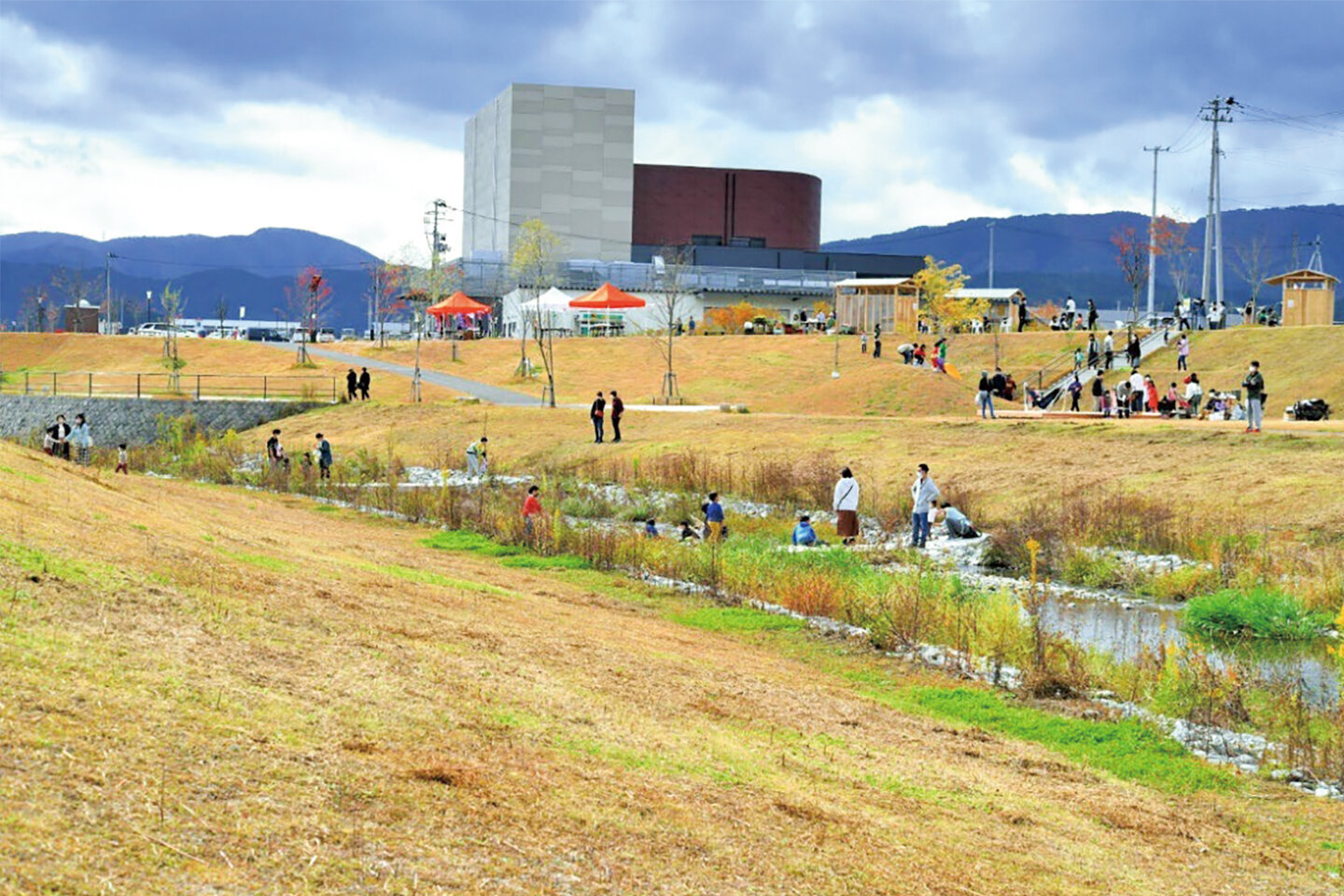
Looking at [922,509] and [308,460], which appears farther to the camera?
[308,460]

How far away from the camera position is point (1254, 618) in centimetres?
1877

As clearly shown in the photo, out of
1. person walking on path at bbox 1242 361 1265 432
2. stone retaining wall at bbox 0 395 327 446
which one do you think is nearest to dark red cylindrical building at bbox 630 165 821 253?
stone retaining wall at bbox 0 395 327 446

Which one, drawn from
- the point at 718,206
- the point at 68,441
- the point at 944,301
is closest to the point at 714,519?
the point at 68,441

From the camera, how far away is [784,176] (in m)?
135

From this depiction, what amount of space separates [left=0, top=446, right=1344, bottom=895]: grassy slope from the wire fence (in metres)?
42.1

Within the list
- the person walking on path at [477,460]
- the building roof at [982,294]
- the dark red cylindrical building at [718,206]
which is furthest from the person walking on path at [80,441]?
the dark red cylindrical building at [718,206]

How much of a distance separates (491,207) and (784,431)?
293 ft

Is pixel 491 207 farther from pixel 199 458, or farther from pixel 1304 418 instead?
pixel 1304 418

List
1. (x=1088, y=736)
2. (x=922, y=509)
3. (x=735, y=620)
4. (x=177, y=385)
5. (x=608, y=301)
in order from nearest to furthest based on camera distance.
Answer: (x=1088, y=736) < (x=735, y=620) < (x=922, y=509) < (x=608, y=301) < (x=177, y=385)

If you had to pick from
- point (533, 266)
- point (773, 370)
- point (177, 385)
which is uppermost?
point (533, 266)

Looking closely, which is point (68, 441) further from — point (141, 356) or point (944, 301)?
point (944, 301)

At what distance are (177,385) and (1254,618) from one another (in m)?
48.4

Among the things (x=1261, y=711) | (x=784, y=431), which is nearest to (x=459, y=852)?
(x=1261, y=711)

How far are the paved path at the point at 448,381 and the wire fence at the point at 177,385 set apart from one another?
4.58 m
